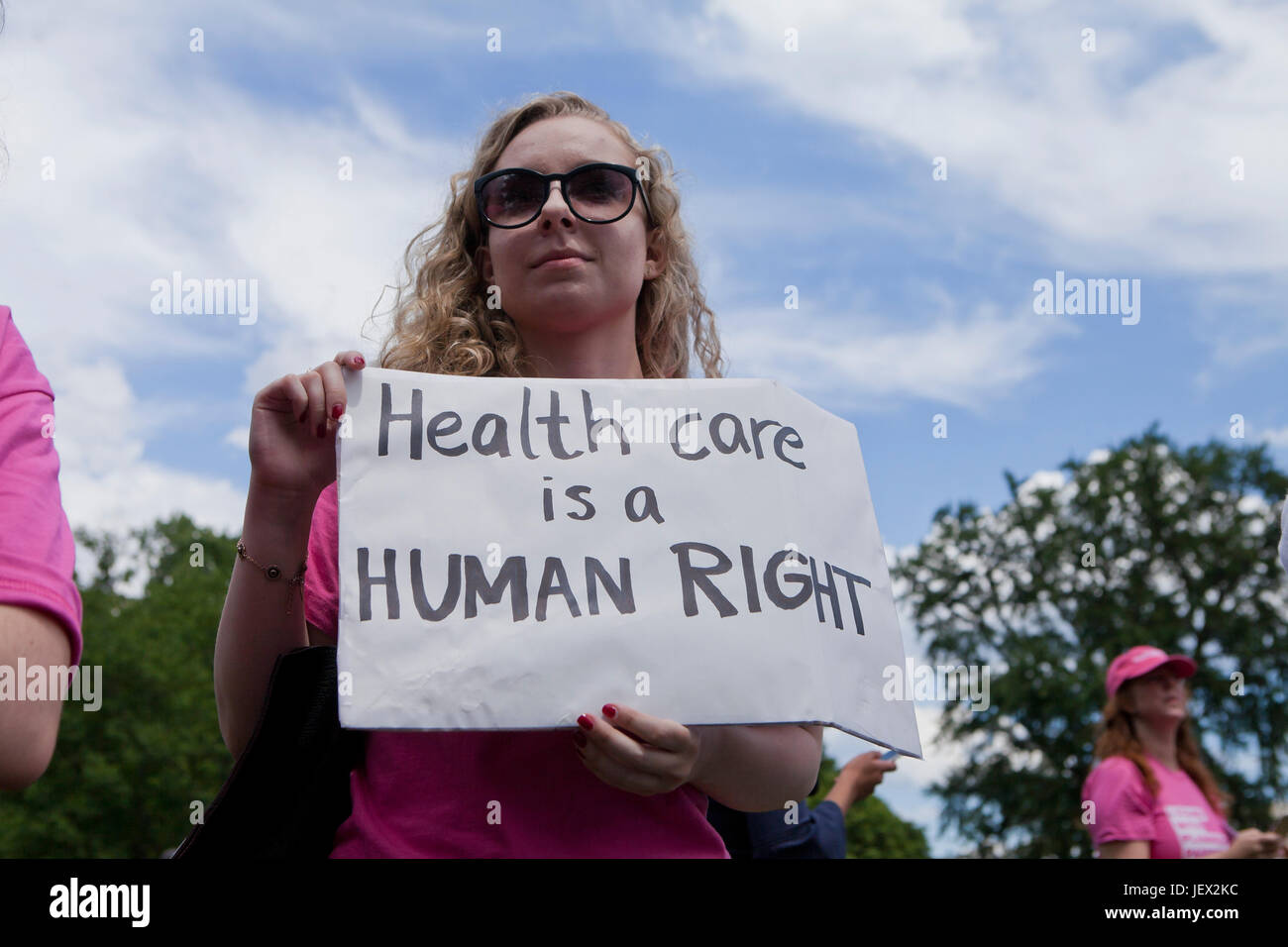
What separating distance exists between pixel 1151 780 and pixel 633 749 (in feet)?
13.5

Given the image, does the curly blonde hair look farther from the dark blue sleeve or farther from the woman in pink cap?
the woman in pink cap

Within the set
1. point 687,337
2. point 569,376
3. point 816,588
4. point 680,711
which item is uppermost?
point 687,337

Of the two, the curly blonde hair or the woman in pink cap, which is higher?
the curly blonde hair

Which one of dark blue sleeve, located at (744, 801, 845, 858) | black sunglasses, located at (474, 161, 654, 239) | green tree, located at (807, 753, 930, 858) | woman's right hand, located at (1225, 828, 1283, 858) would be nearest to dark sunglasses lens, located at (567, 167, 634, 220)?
black sunglasses, located at (474, 161, 654, 239)

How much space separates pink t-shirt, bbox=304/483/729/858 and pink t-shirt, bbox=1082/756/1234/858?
3671 millimetres

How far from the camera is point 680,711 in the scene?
1.94 m

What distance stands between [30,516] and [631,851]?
1.01m

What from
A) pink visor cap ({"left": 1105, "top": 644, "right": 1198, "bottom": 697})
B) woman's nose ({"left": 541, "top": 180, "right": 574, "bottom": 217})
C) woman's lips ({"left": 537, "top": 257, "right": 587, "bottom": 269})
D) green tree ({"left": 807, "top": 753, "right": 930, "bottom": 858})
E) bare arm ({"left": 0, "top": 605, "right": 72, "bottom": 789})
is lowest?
green tree ({"left": 807, "top": 753, "right": 930, "bottom": 858})

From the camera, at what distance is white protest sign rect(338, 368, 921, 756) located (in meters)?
1.94

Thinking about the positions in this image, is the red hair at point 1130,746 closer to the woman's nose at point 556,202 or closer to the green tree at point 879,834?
the woman's nose at point 556,202

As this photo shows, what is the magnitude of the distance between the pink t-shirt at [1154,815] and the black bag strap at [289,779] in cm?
406

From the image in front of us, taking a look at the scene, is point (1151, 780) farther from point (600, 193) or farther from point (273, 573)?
point (273, 573)
